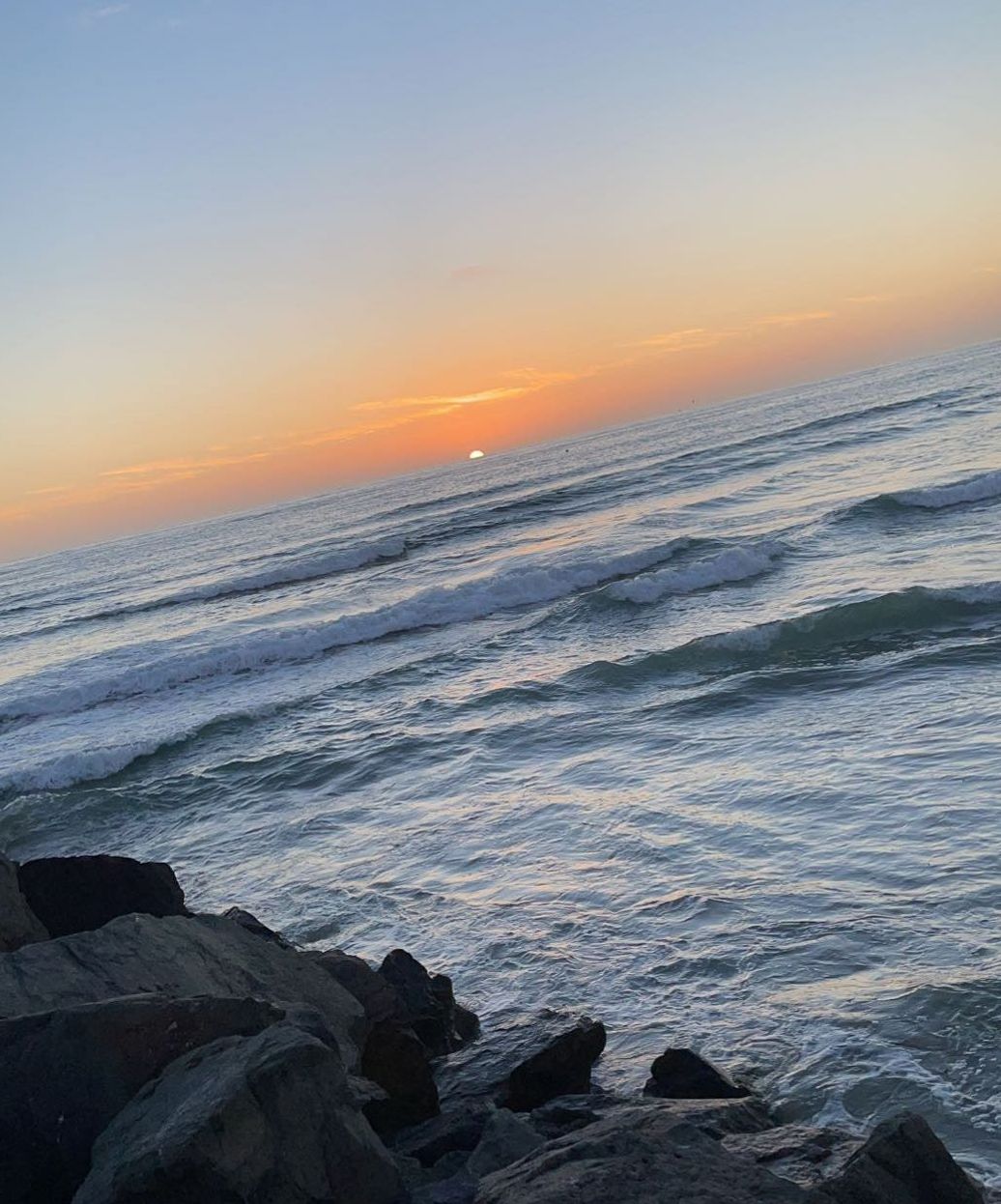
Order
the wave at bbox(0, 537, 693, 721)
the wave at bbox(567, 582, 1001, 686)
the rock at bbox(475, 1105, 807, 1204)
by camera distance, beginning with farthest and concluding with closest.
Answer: the wave at bbox(0, 537, 693, 721)
the wave at bbox(567, 582, 1001, 686)
the rock at bbox(475, 1105, 807, 1204)

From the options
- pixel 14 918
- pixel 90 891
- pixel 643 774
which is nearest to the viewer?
pixel 14 918

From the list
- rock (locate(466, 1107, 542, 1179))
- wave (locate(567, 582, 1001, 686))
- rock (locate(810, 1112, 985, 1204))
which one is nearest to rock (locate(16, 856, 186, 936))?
rock (locate(466, 1107, 542, 1179))

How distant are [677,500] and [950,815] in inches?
1067

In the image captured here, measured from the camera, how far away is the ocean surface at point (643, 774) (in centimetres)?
569

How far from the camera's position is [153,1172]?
3.47 meters

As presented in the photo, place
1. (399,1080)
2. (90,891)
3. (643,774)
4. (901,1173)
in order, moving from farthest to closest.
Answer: (643,774) < (90,891) < (399,1080) < (901,1173)

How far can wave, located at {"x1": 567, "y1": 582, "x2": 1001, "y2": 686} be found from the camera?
13672 mm

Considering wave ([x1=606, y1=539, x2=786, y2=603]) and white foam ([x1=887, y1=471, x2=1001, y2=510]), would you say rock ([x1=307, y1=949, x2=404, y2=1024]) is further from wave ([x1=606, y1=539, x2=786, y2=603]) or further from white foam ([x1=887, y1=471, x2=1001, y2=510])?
white foam ([x1=887, y1=471, x2=1001, y2=510])

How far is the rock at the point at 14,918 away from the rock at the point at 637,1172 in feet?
12.1

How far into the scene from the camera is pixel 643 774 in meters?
10.0

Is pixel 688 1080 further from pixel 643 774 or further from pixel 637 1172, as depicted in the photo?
pixel 643 774

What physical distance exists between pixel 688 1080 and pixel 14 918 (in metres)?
3.95

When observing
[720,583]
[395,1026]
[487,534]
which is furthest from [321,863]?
[487,534]

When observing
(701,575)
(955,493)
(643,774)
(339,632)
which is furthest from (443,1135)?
(955,493)
